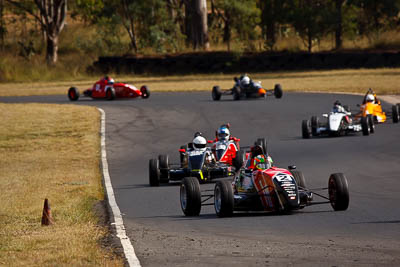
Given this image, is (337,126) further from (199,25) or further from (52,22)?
(52,22)

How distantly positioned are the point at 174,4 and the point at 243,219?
6264 cm

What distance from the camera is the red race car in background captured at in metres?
40.7

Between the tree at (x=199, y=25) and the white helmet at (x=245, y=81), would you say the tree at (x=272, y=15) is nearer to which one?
the tree at (x=199, y=25)

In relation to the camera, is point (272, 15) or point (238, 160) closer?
point (238, 160)

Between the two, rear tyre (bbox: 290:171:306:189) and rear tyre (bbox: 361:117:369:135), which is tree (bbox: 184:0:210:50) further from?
rear tyre (bbox: 290:171:306:189)

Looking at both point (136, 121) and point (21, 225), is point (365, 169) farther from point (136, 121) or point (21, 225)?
point (136, 121)

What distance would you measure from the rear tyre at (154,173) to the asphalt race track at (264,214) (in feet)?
0.71

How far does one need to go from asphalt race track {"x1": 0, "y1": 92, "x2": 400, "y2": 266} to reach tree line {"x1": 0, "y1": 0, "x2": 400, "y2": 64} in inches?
1092

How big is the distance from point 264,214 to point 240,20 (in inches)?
2113

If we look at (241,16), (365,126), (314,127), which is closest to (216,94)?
(314,127)

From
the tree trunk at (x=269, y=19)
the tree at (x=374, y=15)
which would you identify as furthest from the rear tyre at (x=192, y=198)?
the tree trunk at (x=269, y=19)

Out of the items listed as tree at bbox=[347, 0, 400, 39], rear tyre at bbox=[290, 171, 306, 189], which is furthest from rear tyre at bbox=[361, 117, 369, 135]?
tree at bbox=[347, 0, 400, 39]

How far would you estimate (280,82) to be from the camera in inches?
1932

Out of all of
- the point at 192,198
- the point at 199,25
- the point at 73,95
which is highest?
the point at 199,25
